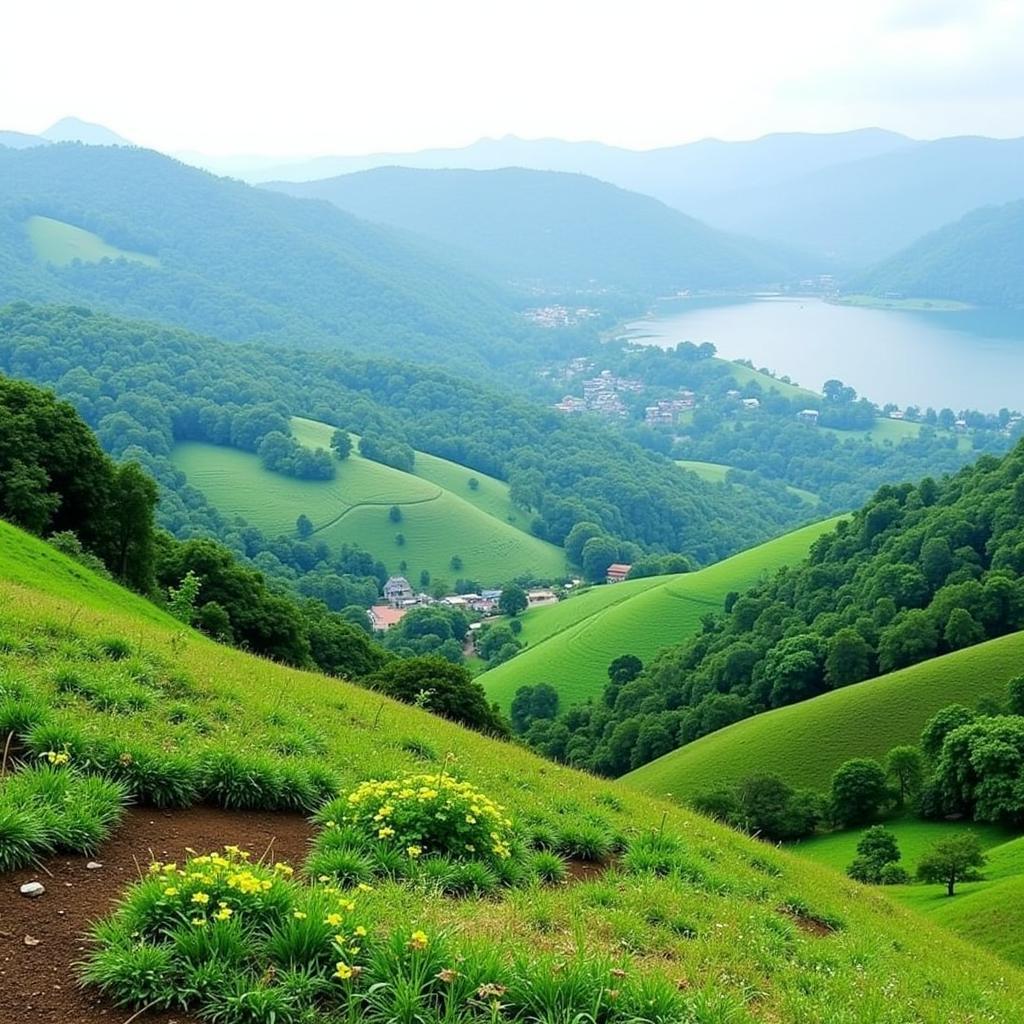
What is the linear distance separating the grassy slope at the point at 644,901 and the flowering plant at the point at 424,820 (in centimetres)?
79

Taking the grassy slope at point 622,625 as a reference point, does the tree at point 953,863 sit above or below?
above

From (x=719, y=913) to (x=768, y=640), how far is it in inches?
2936

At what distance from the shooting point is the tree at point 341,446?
168875 millimetres

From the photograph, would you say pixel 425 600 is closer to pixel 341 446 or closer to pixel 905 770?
pixel 341 446

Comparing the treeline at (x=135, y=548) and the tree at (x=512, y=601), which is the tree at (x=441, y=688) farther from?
the tree at (x=512, y=601)

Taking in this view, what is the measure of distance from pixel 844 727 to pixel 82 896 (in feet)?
185

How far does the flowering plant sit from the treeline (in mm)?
Answer: 22512

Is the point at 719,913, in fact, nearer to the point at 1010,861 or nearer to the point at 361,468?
the point at 1010,861

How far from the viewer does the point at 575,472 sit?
19850 cm

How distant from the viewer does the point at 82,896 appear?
288 inches

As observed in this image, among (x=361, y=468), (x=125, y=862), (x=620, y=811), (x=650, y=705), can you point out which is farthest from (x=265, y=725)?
(x=361, y=468)

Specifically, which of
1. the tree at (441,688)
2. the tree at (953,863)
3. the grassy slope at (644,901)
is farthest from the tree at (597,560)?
the grassy slope at (644,901)

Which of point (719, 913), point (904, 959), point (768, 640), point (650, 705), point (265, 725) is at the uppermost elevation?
point (265, 725)

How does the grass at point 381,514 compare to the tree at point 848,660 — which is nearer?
the tree at point 848,660
